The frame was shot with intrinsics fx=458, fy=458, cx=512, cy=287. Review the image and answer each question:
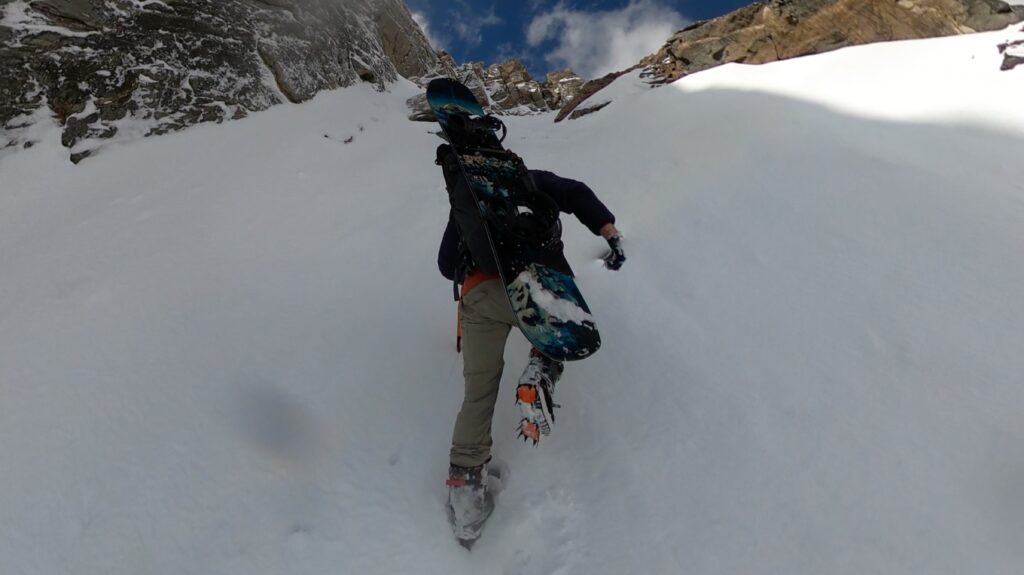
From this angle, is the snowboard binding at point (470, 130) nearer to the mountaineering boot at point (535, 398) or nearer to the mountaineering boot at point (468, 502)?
the mountaineering boot at point (535, 398)

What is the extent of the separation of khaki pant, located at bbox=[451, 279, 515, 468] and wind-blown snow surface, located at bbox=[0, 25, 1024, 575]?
370 millimetres

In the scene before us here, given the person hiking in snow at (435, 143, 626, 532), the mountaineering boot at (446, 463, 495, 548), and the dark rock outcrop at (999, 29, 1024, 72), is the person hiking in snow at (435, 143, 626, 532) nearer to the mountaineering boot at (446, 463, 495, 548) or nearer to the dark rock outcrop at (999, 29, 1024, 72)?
the mountaineering boot at (446, 463, 495, 548)

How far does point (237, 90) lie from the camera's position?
29.7 ft

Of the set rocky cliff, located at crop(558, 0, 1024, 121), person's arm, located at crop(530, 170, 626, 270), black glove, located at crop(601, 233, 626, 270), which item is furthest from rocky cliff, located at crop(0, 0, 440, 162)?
rocky cliff, located at crop(558, 0, 1024, 121)

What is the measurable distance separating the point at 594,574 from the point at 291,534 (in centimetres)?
151

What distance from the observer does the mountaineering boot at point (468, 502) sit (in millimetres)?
2281

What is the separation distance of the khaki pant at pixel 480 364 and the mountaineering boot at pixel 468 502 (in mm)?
50

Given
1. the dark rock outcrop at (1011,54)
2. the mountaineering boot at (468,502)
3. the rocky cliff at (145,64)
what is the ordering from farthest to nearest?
the dark rock outcrop at (1011,54) → the rocky cliff at (145,64) → the mountaineering boot at (468,502)

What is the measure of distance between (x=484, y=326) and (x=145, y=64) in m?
9.21

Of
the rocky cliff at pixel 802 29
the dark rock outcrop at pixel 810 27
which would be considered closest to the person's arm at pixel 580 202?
the rocky cliff at pixel 802 29

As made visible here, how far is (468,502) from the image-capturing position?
7.58ft

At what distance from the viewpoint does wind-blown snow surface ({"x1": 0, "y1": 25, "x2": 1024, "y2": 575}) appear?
2.04 m

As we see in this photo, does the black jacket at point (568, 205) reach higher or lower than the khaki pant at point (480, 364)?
higher

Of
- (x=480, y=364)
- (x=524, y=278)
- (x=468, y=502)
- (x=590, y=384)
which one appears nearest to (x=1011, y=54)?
(x=590, y=384)
